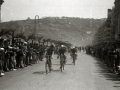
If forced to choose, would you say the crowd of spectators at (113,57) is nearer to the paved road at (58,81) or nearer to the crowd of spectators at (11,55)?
the paved road at (58,81)

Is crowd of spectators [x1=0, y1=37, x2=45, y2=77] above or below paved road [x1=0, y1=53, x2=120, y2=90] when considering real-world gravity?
above

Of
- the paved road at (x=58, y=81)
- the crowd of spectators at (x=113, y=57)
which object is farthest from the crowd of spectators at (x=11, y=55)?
the crowd of spectators at (x=113, y=57)

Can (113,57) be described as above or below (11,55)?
below

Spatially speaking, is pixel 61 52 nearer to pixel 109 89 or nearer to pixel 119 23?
pixel 109 89

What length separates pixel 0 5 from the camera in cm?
5031

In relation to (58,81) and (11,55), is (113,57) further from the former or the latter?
(58,81)

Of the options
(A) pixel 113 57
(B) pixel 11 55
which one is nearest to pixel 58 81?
(B) pixel 11 55

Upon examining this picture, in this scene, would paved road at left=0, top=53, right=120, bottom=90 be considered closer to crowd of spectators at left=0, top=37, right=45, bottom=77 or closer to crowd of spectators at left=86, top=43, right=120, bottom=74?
crowd of spectators at left=0, top=37, right=45, bottom=77

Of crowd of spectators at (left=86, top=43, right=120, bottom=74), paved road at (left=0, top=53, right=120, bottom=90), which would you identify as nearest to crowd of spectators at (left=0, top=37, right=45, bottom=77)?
paved road at (left=0, top=53, right=120, bottom=90)

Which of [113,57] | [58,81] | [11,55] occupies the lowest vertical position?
[58,81]

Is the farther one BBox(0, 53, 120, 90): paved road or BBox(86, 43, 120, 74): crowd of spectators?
BBox(86, 43, 120, 74): crowd of spectators

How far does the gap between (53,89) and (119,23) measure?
55.6 metres

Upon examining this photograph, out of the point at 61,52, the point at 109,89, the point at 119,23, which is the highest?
the point at 119,23

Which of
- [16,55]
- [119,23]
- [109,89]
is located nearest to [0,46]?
[16,55]
